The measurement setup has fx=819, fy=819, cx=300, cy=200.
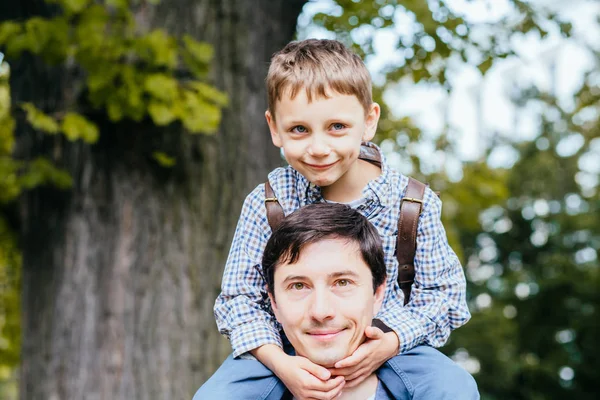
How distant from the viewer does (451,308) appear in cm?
260

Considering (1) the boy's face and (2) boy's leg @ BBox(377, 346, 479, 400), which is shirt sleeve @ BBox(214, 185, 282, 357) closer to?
(1) the boy's face

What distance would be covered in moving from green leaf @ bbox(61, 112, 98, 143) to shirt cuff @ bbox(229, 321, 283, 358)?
2.55m

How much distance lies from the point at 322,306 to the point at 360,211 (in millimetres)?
407

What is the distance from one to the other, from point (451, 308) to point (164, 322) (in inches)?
114

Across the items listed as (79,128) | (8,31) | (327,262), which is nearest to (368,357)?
(327,262)

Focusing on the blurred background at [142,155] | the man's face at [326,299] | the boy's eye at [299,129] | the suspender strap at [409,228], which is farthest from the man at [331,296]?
the blurred background at [142,155]

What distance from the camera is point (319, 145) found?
2.40 meters

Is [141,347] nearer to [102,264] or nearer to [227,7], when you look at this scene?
[102,264]

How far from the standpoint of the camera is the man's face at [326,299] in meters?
2.35

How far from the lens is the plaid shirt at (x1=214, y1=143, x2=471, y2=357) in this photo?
2.55 m

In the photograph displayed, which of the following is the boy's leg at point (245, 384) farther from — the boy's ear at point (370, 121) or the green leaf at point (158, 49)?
the green leaf at point (158, 49)

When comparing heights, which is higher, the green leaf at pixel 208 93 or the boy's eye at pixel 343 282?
the green leaf at pixel 208 93

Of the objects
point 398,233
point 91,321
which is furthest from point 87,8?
point 398,233

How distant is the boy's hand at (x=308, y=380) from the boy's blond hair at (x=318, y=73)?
0.76 metres
